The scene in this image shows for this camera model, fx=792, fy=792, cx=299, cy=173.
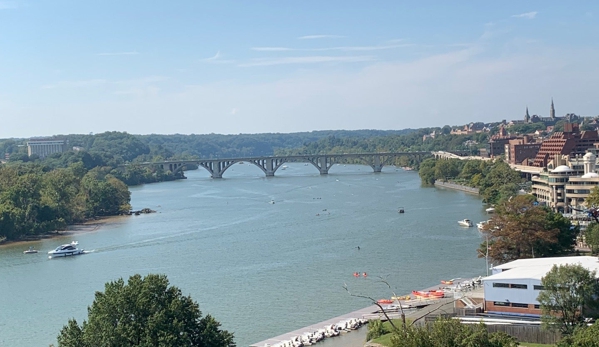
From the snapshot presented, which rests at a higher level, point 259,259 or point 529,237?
point 529,237

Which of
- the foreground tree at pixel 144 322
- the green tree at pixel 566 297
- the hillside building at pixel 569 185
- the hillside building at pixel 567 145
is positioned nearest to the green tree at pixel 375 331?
the green tree at pixel 566 297

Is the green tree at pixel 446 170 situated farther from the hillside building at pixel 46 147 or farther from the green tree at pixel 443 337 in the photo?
the hillside building at pixel 46 147

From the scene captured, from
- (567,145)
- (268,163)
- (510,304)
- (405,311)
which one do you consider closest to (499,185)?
(567,145)

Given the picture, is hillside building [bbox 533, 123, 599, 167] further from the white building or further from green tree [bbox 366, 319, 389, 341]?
green tree [bbox 366, 319, 389, 341]

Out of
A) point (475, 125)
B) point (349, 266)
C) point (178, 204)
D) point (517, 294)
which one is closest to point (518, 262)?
point (517, 294)

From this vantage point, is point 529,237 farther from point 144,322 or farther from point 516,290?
point 144,322
